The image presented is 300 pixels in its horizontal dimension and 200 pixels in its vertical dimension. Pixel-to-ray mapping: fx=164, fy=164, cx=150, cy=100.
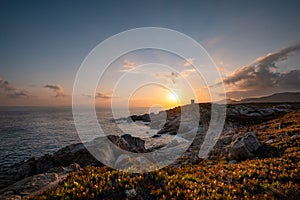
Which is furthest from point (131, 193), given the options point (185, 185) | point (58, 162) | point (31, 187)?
point (58, 162)

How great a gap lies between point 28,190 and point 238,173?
10.8 metres

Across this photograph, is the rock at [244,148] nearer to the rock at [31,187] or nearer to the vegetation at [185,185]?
the vegetation at [185,185]

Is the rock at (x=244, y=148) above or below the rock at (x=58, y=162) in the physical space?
above

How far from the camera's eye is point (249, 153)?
→ 14242 millimetres

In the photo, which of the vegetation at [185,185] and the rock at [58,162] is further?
the rock at [58,162]

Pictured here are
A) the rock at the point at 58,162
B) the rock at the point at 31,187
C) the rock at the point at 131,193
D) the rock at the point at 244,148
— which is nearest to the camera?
the rock at the point at 31,187

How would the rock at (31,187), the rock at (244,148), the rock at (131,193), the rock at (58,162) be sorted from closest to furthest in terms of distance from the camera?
the rock at (31,187) → the rock at (131,193) → the rock at (244,148) → the rock at (58,162)

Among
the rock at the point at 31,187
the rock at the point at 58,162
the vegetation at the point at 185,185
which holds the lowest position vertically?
the rock at the point at 58,162

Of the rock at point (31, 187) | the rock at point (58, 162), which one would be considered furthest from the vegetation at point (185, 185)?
the rock at point (58, 162)

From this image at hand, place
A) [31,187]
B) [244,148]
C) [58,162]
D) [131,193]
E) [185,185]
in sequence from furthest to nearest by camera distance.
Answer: [58,162]
[244,148]
[185,185]
[31,187]
[131,193]

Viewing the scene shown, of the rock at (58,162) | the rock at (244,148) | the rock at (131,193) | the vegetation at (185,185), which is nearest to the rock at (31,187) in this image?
the vegetation at (185,185)

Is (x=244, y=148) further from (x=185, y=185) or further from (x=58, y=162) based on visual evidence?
(x=58, y=162)

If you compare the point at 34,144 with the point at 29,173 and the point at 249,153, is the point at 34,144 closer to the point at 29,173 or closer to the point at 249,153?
the point at 29,173

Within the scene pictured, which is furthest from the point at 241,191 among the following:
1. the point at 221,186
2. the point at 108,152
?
the point at 108,152
